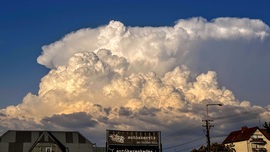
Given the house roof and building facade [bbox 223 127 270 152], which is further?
the house roof

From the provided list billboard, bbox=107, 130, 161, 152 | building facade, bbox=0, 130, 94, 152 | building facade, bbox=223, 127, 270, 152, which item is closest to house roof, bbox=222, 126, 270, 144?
building facade, bbox=223, 127, 270, 152

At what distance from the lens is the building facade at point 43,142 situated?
92.4 metres

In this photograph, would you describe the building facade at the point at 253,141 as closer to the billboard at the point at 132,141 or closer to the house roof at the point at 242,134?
the house roof at the point at 242,134

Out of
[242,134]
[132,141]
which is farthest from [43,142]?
[242,134]

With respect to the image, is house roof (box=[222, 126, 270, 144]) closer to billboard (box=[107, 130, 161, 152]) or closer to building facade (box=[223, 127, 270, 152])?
building facade (box=[223, 127, 270, 152])

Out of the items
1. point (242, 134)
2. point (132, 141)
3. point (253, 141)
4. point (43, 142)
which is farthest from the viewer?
point (242, 134)

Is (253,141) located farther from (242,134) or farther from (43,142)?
(43,142)

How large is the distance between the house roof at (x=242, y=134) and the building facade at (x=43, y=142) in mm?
56704

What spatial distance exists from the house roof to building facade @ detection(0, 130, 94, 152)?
56.7 metres

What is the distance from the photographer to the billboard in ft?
346

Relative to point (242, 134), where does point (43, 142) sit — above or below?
below

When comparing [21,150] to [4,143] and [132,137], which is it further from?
[132,137]

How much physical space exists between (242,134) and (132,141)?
51261mm

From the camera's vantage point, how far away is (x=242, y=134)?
141 meters
